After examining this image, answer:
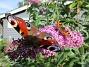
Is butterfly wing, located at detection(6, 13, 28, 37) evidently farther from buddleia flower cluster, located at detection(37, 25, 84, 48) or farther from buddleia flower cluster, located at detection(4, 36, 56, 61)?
buddleia flower cluster, located at detection(37, 25, 84, 48)

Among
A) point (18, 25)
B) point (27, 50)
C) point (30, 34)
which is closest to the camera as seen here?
point (18, 25)

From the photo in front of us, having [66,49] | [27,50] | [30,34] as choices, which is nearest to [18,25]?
[30,34]

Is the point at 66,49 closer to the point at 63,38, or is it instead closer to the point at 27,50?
the point at 63,38

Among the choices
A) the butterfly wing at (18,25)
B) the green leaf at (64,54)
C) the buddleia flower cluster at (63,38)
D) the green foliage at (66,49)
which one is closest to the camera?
the butterfly wing at (18,25)

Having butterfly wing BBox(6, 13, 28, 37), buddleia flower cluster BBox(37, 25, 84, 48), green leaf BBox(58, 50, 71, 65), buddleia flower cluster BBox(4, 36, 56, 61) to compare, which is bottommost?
green leaf BBox(58, 50, 71, 65)

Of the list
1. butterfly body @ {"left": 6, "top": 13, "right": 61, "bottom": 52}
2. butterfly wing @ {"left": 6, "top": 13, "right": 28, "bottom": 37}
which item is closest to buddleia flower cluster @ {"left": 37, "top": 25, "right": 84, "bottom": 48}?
butterfly body @ {"left": 6, "top": 13, "right": 61, "bottom": 52}

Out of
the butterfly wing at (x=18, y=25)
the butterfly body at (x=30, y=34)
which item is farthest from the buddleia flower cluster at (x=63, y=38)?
the butterfly wing at (x=18, y=25)

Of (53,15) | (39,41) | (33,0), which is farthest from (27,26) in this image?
(33,0)

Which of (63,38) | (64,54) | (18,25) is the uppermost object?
(18,25)

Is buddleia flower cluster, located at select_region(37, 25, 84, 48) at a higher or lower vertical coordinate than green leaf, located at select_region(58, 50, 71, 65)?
higher

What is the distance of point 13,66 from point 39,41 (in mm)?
772

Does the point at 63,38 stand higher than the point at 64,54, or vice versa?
the point at 63,38

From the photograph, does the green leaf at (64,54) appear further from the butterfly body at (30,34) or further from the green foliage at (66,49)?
the butterfly body at (30,34)

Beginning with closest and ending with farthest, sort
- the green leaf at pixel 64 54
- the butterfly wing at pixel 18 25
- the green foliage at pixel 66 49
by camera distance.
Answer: the butterfly wing at pixel 18 25, the green leaf at pixel 64 54, the green foliage at pixel 66 49
